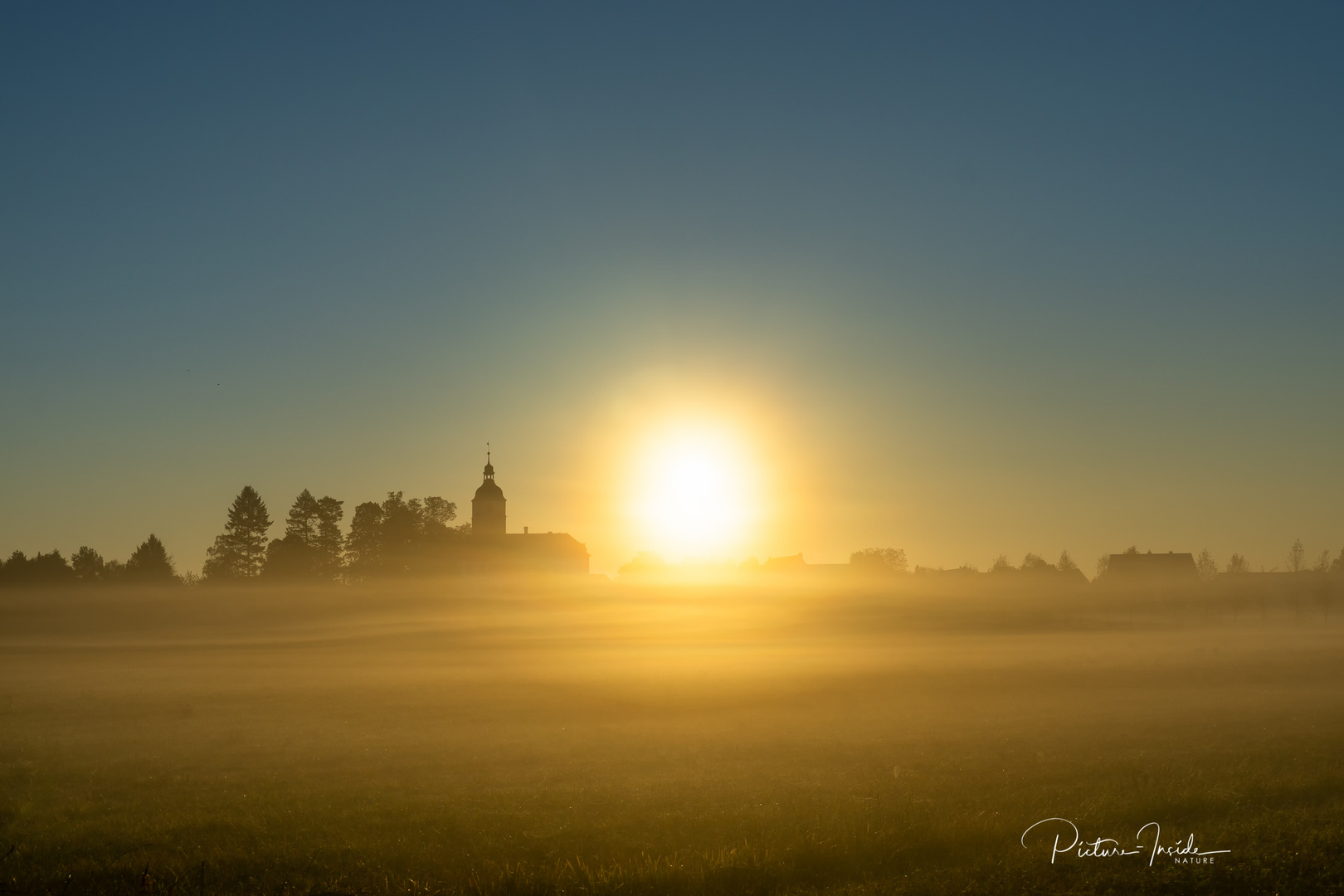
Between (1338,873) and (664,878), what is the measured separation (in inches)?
341

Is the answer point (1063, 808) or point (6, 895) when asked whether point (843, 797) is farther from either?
point (6, 895)

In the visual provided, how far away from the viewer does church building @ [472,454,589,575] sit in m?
161

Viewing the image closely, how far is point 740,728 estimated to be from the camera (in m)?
30.4

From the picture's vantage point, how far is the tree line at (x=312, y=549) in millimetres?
108125

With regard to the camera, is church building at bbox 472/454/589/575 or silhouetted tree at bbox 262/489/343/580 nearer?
silhouetted tree at bbox 262/489/343/580

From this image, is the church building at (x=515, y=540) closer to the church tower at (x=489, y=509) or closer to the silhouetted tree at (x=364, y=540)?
the church tower at (x=489, y=509)

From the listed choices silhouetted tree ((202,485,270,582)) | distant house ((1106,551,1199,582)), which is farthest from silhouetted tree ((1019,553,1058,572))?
silhouetted tree ((202,485,270,582))

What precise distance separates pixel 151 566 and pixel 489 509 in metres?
62.6

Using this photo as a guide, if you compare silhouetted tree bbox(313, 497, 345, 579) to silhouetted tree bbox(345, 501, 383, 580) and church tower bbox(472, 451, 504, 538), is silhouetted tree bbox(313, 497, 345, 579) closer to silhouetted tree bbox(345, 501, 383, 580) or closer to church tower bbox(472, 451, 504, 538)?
silhouetted tree bbox(345, 501, 383, 580)

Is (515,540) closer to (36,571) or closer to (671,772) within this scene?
(36,571)
